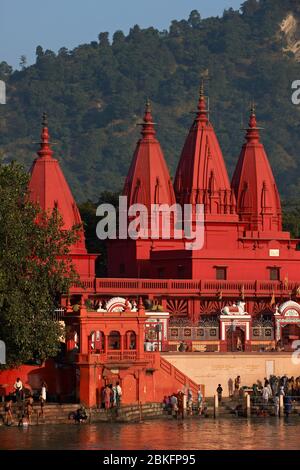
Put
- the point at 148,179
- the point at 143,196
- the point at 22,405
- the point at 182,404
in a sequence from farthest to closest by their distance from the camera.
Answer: the point at 148,179
the point at 143,196
the point at 182,404
the point at 22,405

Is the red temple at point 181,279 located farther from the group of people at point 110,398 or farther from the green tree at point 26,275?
the green tree at point 26,275

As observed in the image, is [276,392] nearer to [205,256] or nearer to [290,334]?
[290,334]

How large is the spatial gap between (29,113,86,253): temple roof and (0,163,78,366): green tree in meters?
9.17

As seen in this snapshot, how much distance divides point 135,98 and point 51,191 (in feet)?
384

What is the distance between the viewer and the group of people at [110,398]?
5294cm

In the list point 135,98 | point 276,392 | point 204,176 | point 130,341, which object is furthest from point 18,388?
point 135,98

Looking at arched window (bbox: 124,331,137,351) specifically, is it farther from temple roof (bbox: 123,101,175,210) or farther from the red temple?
temple roof (bbox: 123,101,175,210)

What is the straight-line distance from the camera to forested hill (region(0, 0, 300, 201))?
6772 inches

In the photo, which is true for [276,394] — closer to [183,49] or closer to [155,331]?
[155,331]

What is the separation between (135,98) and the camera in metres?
180

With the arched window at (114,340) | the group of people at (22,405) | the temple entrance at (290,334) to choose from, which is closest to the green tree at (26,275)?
the group of people at (22,405)

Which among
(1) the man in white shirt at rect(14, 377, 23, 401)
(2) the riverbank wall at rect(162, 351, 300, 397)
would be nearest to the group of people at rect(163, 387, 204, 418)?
(2) the riverbank wall at rect(162, 351, 300, 397)

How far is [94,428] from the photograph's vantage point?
166ft
